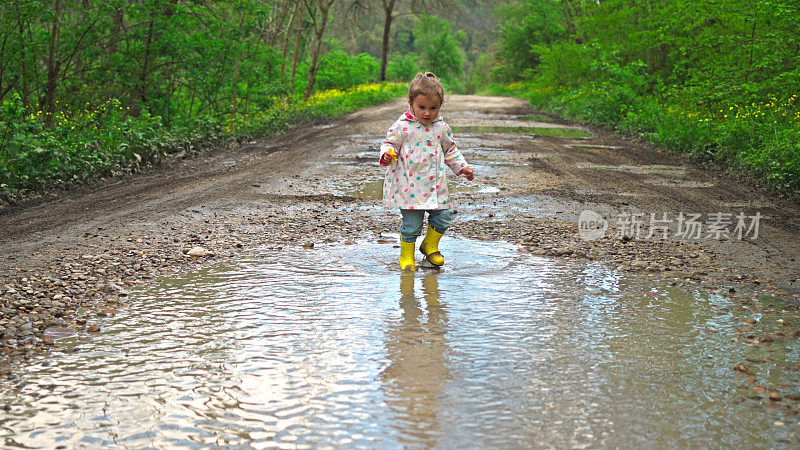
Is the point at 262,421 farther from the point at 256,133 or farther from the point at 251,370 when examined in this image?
the point at 256,133

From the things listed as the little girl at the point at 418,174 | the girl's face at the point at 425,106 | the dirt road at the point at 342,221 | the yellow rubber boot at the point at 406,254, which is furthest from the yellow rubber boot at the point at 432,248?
the dirt road at the point at 342,221

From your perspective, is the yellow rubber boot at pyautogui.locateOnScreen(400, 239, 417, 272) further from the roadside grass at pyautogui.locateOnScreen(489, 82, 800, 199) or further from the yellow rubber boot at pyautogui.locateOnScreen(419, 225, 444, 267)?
→ the roadside grass at pyautogui.locateOnScreen(489, 82, 800, 199)

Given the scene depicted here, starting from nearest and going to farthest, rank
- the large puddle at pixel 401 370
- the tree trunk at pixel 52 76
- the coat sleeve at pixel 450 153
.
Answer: the large puddle at pixel 401 370
the coat sleeve at pixel 450 153
the tree trunk at pixel 52 76

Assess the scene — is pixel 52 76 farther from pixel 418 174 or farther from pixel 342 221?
pixel 418 174

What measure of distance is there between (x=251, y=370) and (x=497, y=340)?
1.31 meters

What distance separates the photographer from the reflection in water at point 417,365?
3.04 m

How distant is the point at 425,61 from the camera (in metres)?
63.6

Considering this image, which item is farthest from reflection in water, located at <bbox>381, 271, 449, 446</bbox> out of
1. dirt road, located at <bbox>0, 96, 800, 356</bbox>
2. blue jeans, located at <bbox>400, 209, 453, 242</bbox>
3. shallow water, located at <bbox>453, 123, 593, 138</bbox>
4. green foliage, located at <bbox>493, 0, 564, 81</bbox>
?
green foliage, located at <bbox>493, 0, 564, 81</bbox>

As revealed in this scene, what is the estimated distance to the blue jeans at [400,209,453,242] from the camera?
19.0 ft

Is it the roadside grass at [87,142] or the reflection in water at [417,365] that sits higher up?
the roadside grass at [87,142]

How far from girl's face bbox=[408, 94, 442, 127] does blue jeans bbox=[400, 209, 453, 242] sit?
2.30 ft

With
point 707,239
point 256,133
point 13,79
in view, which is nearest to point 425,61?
point 256,133

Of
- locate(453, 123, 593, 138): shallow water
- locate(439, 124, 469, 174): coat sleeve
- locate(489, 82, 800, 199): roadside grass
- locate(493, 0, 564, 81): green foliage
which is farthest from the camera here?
locate(493, 0, 564, 81): green foliage

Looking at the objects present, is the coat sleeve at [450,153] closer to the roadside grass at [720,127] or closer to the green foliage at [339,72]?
the roadside grass at [720,127]
